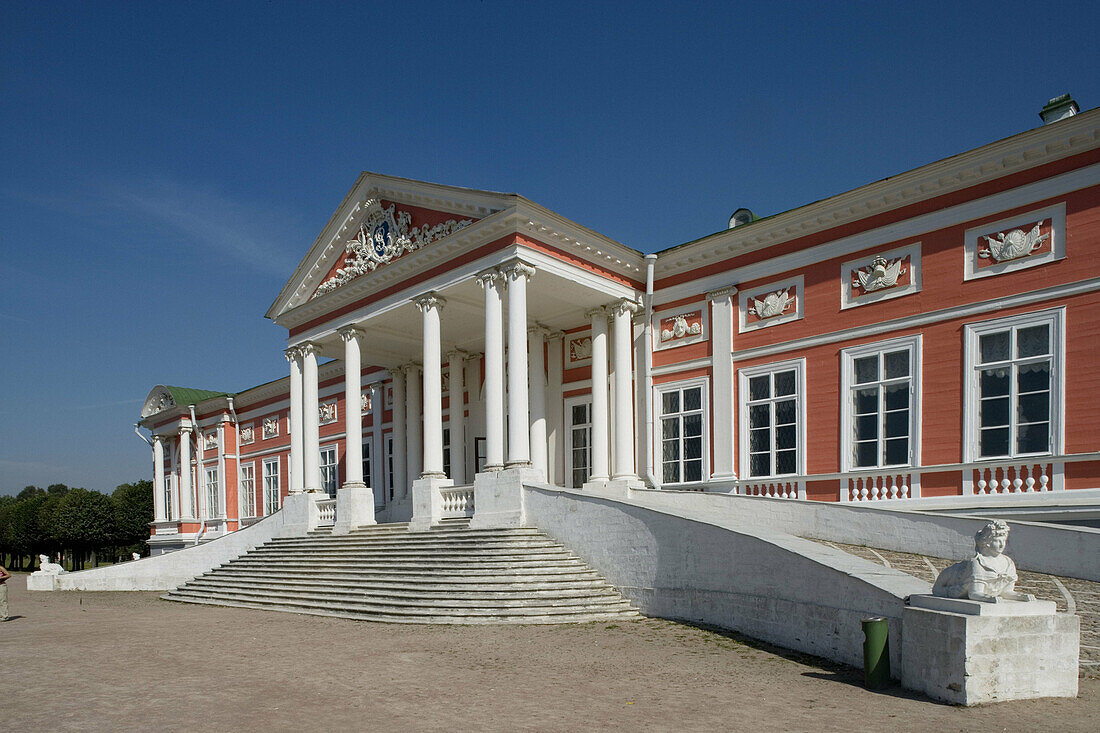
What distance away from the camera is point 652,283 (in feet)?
56.5

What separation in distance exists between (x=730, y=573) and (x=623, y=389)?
7.53 metres

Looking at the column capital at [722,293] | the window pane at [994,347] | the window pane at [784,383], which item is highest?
the column capital at [722,293]

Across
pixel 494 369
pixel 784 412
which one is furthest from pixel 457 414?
pixel 784 412

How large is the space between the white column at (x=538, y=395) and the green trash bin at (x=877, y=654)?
11.6 m

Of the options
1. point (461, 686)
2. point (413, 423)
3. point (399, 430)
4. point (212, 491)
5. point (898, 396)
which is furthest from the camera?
point (212, 491)

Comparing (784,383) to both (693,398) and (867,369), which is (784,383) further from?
(693,398)

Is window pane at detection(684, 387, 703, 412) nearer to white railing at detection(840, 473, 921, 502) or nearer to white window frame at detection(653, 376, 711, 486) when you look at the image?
white window frame at detection(653, 376, 711, 486)

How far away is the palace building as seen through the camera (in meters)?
12.3

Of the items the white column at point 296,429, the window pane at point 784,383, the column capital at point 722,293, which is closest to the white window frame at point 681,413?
the window pane at point 784,383

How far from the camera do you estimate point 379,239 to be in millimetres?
17953

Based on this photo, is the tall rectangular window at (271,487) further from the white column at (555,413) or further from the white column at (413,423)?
the white column at (555,413)

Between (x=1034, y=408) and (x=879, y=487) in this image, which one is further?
(x=879, y=487)

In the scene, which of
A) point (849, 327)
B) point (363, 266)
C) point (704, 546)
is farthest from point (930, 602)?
point (363, 266)

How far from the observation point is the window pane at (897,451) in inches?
537
